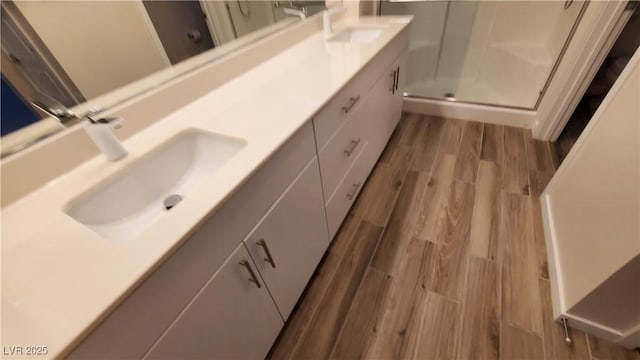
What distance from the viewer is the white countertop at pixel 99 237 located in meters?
0.45

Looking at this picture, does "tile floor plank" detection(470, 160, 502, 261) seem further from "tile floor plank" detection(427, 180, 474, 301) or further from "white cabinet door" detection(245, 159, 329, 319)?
"white cabinet door" detection(245, 159, 329, 319)

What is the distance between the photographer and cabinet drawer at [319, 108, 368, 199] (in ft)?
3.74

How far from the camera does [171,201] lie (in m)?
0.86

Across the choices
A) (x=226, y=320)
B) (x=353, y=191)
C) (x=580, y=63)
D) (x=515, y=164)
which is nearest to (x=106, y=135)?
(x=226, y=320)

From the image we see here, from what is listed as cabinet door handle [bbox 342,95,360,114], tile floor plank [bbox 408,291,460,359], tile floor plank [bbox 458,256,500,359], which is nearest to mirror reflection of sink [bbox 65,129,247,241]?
cabinet door handle [bbox 342,95,360,114]

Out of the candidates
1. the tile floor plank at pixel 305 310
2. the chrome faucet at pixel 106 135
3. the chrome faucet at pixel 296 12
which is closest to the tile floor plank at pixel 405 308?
the tile floor plank at pixel 305 310

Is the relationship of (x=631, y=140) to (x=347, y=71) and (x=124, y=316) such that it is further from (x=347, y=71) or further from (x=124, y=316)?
(x=124, y=316)

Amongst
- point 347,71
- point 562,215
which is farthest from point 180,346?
point 562,215

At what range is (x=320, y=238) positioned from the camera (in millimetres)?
1252

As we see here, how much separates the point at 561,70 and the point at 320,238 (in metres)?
1.97

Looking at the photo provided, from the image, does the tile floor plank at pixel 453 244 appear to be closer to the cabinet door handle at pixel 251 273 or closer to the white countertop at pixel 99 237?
the cabinet door handle at pixel 251 273

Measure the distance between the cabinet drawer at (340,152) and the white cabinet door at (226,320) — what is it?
0.51 metres

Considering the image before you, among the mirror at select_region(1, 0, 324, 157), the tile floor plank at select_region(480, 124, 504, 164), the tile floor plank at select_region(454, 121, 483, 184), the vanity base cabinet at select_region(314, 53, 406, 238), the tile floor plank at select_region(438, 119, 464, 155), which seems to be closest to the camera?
the mirror at select_region(1, 0, 324, 157)

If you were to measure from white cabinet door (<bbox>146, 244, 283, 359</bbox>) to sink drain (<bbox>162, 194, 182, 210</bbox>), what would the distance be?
298mm
